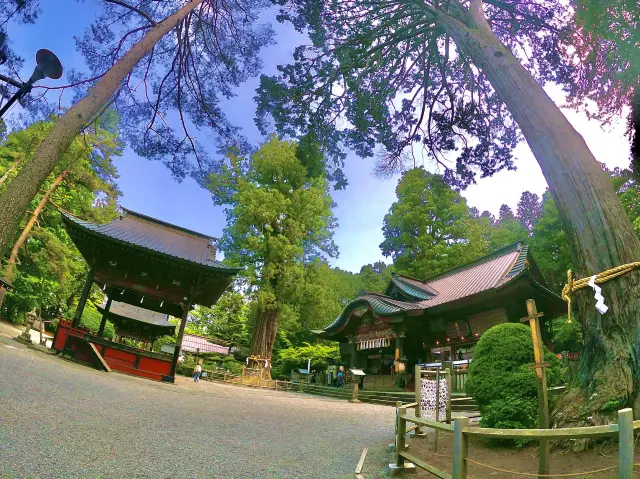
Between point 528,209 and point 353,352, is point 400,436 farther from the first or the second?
point 528,209

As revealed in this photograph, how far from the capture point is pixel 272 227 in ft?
72.0

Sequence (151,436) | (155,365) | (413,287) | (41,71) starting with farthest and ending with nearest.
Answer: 1. (413,287)
2. (155,365)
3. (41,71)
4. (151,436)

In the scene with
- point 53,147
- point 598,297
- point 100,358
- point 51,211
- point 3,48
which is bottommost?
point 100,358

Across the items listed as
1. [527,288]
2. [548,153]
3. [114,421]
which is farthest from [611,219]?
[527,288]

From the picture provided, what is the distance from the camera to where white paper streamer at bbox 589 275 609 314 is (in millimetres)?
3586

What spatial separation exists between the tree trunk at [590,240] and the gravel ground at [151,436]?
255 cm

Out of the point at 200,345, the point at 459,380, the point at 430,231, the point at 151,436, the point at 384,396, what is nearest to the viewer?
the point at 151,436

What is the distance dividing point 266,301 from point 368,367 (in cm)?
646

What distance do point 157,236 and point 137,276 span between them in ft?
8.42

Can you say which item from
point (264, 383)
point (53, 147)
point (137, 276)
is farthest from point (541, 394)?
point (264, 383)

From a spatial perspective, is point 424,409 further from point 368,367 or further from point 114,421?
point 368,367

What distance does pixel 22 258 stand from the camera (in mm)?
20766

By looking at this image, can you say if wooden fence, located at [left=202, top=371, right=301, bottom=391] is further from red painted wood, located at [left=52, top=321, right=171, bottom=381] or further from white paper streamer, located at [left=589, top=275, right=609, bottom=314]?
white paper streamer, located at [left=589, top=275, right=609, bottom=314]

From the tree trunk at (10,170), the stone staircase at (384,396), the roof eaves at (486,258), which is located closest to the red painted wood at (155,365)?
the stone staircase at (384,396)
